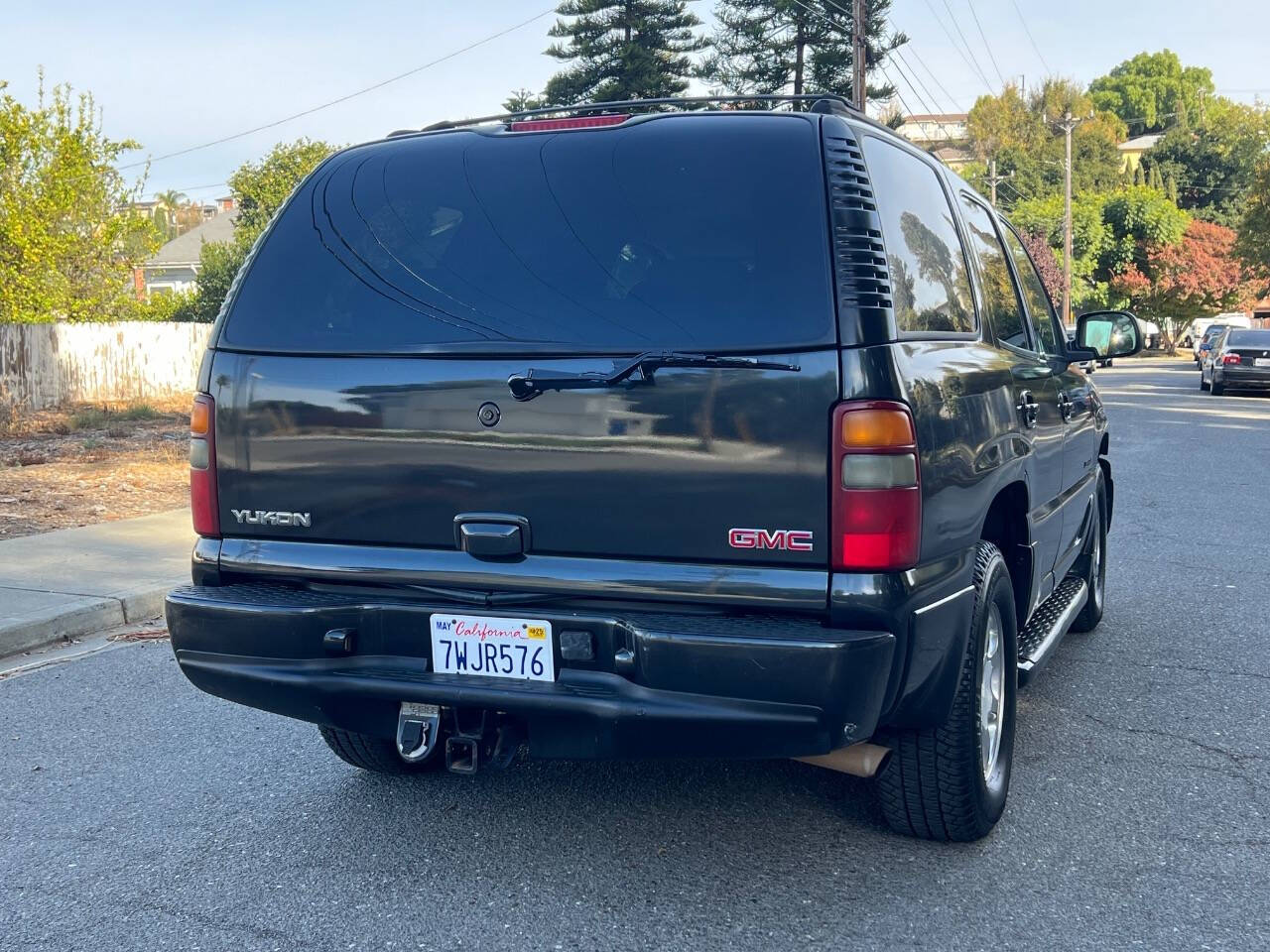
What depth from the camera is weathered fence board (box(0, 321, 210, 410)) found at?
808 inches

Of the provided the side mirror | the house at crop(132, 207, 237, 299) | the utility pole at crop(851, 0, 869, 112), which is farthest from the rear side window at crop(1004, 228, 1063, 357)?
the house at crop(132, 207, 237, 299)

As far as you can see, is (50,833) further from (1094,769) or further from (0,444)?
(0,444)

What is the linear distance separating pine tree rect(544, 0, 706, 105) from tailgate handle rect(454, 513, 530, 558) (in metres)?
38.2

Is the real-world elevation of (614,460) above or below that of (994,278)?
below

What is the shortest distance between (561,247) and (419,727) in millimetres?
1303

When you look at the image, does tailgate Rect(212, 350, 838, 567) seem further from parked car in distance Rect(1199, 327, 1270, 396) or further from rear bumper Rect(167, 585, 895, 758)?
parked car in distance Rect(1199, 327, 1270, 396)

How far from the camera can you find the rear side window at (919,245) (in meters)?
3.44

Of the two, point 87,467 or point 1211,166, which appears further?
point 1211,166

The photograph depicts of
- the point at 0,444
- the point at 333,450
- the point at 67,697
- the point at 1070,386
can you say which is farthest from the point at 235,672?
the point at 0,444

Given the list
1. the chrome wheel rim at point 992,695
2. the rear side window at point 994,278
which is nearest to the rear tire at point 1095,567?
the rear side window at point 994,278

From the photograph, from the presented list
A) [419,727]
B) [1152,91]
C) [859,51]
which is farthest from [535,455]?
[1152,91]

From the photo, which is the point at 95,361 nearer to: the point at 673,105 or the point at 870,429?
the point at 673,105

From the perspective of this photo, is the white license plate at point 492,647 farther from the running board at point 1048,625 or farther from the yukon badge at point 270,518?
the running board at point 1048,625

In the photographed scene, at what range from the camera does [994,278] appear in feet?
15.6
